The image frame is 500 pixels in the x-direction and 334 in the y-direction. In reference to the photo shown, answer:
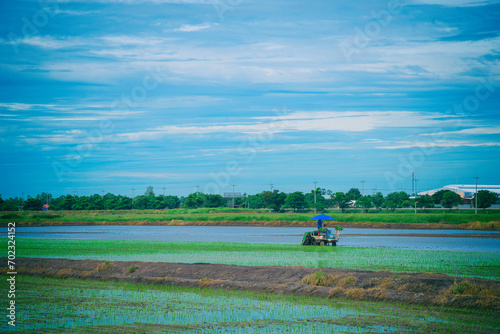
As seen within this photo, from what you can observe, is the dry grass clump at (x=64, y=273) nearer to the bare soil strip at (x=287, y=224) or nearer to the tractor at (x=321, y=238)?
the tractor at (x=321, y=238)

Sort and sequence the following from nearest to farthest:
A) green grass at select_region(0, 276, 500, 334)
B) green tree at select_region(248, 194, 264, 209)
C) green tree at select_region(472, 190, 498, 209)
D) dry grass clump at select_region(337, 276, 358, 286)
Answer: green grass at select_region(0, 276, 500, 334)
dry grass clump at select_region(337, 276, 358, 286)
green tree at select_region(472, 190, 498, 209)
green tree at select_region(248, 194, 264, 209)

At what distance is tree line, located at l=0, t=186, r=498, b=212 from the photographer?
12378 cm

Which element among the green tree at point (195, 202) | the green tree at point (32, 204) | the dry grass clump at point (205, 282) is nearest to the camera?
the dry grass clump at point (205, 282)

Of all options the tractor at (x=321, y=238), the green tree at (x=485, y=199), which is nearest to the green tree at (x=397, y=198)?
the green tree at (x=485, y=199)

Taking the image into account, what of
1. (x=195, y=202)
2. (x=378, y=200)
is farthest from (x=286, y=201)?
(x=195, y=202)

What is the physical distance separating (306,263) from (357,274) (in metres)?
6.69

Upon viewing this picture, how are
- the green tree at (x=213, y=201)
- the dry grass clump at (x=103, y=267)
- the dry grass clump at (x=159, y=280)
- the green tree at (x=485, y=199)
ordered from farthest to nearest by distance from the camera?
the green tree at (x=213, y=201) < the green tree at (x=485, y=199) < the dry grass clump at (x=103, y=267) < the dry grass clump at (x=159, y=280)

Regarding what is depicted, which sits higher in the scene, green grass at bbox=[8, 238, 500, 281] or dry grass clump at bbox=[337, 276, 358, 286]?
dry grass clump at bbox=[337, 276, 358, 286]

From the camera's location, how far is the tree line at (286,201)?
12378cm

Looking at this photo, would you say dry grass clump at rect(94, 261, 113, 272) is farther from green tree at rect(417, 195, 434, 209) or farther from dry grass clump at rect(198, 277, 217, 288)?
green tree at rect(417, 195, 434, 209)

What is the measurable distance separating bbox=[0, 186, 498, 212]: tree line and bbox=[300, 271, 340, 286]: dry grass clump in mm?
99415

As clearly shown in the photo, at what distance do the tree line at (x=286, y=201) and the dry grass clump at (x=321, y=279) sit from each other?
99.4m

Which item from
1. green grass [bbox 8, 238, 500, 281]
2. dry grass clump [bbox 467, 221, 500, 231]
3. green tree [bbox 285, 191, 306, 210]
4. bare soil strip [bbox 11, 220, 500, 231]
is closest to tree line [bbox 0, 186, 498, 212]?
green tree [bbox 285, 191, 306, 210]

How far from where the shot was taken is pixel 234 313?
47.1 feet
